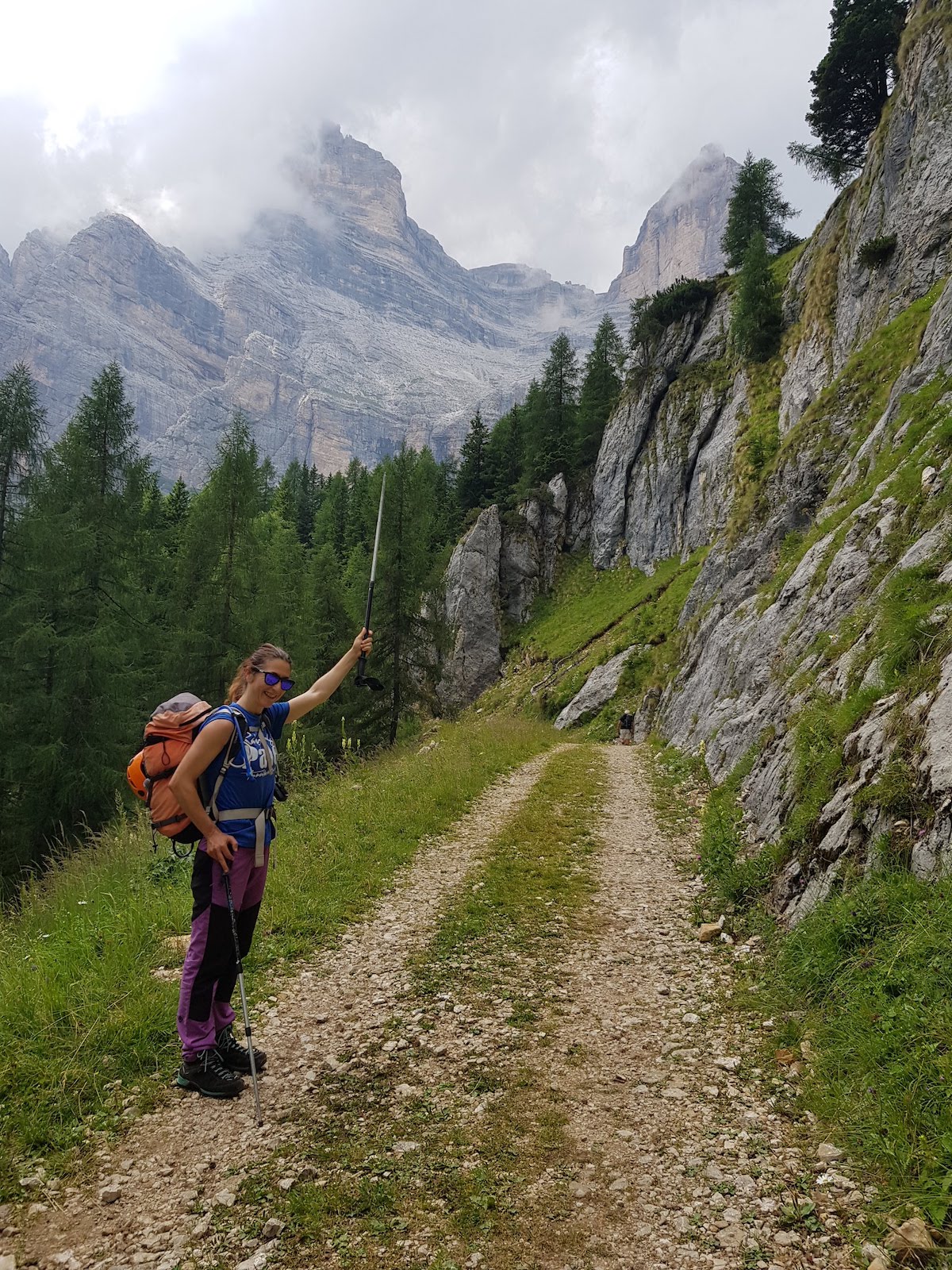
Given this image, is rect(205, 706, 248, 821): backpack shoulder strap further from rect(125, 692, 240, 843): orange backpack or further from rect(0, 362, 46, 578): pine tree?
rect(0, 362, 46, 578): pine tree

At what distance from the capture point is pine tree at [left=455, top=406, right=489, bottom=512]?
64438 millimetres

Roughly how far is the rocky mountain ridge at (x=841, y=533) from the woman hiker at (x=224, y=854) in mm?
4958

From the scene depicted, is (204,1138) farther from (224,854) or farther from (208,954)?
(224,854)

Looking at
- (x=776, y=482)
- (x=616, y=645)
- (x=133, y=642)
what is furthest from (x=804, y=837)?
(x=616, y=645)

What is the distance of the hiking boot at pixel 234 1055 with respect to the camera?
15.3 ft

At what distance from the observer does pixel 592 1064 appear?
4715mm

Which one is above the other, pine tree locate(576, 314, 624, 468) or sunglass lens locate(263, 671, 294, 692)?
pine tree locate(576, 314, 624, 468)

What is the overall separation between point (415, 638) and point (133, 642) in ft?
36.2

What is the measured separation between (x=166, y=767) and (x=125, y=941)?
2788 millimetres

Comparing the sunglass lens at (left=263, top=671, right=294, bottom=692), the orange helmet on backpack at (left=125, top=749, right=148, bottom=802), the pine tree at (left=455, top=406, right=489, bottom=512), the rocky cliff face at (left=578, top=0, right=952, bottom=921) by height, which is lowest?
the orange helmet on backpack at (left=125, top=749, right=148, bottom=802)

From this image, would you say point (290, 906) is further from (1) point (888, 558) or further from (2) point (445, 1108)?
(1) point (888, 558)

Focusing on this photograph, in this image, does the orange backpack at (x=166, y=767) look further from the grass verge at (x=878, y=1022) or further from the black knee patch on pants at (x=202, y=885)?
the grass verge at (x=878, y=1022)

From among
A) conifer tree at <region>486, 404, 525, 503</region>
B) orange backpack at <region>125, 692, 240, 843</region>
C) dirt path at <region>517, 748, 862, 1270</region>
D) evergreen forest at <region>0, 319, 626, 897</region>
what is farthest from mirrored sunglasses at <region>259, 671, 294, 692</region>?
conifer tree at <region>486, 404, 525, 503</region>

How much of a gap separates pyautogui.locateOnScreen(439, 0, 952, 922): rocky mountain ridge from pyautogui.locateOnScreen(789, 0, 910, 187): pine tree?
→ 22.8 ft
